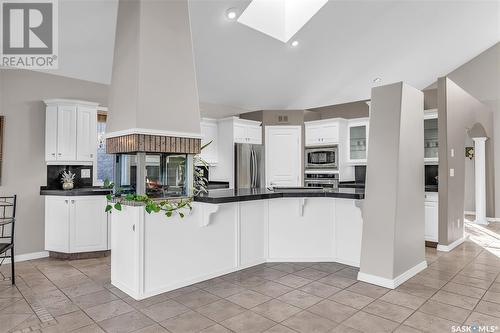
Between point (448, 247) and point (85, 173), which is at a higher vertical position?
point (85, 173)

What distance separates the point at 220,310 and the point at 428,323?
5.42 ft

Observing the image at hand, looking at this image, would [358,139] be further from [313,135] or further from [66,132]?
[66,132]

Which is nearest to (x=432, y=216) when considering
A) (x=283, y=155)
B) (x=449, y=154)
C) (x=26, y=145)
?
(x=449, y=154)

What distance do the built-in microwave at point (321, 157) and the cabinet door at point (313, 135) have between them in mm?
127

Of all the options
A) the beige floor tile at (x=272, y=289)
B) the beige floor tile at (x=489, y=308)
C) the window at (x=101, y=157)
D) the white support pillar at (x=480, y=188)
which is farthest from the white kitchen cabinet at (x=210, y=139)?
the white support pillar at (x=480, y=188)

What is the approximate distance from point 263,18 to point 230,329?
429 centimetres

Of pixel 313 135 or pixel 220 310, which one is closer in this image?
pixel 220 310

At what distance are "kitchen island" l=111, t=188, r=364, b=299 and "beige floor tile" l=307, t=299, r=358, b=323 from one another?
47.1 inches

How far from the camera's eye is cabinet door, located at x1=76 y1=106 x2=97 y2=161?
4727mm

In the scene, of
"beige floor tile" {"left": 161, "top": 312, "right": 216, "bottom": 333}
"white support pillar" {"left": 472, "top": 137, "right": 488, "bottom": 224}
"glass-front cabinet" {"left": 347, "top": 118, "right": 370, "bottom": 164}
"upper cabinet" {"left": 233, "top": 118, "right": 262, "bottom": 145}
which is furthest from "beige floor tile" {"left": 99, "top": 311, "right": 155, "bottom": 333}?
"white support pillar" {"left": 472, "top": 137, "right": 488, "bottom": 224}

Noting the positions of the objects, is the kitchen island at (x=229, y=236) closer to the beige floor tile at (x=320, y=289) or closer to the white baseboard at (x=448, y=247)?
Result: the beige floor tile at (x=320, y=289)

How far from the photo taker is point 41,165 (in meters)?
4.64

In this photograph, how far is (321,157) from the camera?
680cm

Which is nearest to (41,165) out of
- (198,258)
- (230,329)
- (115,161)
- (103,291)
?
(115,161)
